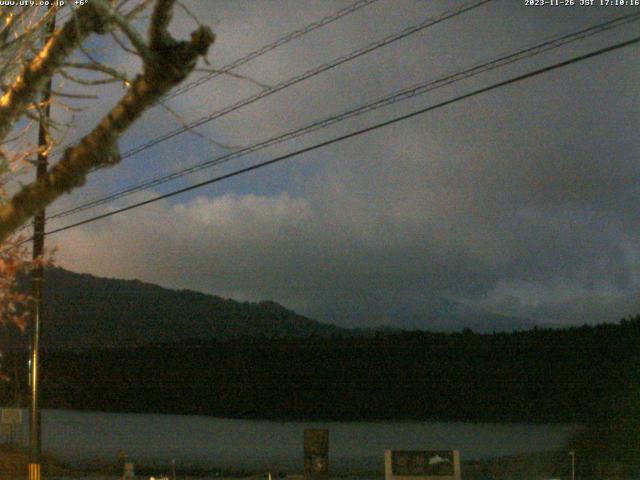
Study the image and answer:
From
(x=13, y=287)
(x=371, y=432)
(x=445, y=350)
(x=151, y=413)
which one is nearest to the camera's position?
(x=13, y=287)

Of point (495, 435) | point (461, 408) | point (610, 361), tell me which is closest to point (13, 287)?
point (610, 361)

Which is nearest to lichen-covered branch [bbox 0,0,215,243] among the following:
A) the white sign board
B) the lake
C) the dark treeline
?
the white sign board

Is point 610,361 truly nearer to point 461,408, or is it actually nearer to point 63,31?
point 461,408

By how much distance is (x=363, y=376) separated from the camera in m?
71.9

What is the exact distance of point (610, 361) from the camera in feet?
153

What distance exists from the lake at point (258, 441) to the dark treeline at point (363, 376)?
208cm

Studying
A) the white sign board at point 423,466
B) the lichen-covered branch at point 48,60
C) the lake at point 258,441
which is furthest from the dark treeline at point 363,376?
the lichen-covered branch at point 48,60

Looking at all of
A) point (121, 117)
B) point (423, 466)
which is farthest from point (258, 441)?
point (121, 117)

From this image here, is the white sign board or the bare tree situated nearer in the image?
the bare tree

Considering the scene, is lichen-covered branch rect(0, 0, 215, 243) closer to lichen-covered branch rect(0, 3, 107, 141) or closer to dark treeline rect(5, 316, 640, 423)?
lichen-covered branch rect(0, 3, 107, 141)

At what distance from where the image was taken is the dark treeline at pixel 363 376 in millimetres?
52156

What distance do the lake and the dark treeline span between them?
208 centimetres

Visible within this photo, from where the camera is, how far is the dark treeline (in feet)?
171

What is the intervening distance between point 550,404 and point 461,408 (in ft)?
26.8
